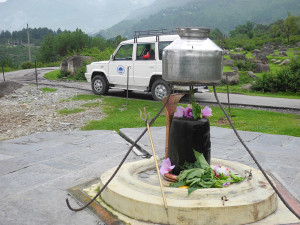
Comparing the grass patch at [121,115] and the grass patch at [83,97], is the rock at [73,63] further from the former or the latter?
the grass patch at [121,115]

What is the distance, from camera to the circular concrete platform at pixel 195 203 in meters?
3.09

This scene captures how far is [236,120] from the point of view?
8867mm

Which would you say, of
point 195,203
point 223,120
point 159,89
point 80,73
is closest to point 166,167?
point 195,203

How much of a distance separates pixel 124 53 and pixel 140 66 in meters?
0.99

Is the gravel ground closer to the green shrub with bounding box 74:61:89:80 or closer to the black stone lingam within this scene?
the black stone lingam

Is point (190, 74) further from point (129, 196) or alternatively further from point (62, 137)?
point (62, 137)

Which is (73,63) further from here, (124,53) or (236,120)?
(236,120)

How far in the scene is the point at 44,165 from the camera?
5.06m

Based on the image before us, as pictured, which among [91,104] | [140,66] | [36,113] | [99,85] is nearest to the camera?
[36,113]

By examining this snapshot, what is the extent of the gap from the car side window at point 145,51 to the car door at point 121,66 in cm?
37

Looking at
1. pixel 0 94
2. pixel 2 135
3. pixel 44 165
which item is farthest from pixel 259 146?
pixel 0 94

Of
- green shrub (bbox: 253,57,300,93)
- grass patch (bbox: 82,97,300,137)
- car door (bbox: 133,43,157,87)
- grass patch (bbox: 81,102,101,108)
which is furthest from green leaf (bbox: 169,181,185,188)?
green shrub (bbox: 253,57,300,93)

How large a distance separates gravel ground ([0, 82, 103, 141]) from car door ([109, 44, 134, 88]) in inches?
43.3

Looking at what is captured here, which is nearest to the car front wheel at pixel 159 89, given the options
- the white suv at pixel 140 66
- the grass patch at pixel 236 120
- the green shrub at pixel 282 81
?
the white suv at pixel 140 66
